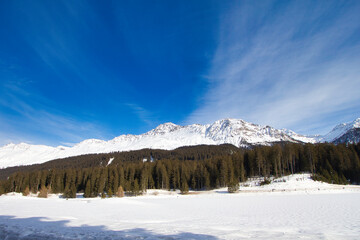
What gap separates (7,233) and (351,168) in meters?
70.2

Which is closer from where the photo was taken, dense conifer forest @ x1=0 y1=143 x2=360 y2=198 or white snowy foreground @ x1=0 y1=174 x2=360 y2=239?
white snowy foreground @ x1=0 y1=174 x2=360 y2=239

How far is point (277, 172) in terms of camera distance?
6316 cm

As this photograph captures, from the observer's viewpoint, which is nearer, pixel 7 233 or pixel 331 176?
pixel 7 233

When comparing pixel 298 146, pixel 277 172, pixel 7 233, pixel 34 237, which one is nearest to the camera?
pixel 34 237

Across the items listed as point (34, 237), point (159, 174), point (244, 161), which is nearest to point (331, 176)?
point (244, 161)

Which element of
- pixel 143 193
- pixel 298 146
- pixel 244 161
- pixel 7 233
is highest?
pixel 298 146

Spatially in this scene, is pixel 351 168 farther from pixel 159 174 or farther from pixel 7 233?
pixel 7 233

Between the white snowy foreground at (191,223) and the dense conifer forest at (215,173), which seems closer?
the white snowy foreground at (191,223)

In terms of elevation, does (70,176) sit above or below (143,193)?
above

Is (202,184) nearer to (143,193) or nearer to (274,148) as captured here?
(143,193)

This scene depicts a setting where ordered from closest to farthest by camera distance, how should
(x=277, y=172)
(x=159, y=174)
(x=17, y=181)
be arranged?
(x=277, y=172)
(x=159, y=174)
(x=17, y=181)

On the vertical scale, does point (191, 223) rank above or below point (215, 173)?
below

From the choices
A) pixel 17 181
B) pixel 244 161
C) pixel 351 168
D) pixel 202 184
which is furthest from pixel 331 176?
pixel 17 181

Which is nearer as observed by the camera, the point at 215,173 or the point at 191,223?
the point at 191,223
